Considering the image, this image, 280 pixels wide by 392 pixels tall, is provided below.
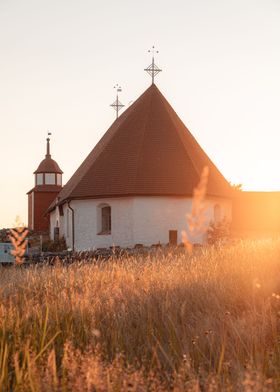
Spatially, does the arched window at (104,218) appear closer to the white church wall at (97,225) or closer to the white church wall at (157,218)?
the white church wall at (97,225)

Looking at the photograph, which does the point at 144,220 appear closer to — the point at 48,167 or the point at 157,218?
the point at 157,218

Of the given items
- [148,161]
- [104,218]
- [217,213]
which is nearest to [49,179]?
[104,218]

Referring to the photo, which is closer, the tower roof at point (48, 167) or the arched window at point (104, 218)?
the arched window at point (104, 218)

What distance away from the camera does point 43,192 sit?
49.2m

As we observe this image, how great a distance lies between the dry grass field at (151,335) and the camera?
3943mm

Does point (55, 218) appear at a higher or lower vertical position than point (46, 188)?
lower

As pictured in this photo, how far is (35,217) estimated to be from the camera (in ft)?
158

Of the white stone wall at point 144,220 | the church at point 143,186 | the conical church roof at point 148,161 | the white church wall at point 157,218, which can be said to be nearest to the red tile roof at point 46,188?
the church at point 143,186

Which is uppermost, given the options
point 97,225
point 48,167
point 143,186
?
point 48,167

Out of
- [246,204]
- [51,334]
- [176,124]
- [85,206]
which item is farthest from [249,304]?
[246,204]

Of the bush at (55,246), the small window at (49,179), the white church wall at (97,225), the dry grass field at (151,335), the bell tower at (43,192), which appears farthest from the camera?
the small window at (49,179)

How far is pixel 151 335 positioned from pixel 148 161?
23.0 meters

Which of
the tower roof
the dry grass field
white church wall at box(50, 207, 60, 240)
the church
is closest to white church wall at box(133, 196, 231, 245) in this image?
the church

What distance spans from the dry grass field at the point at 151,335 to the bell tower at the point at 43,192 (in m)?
40.7
